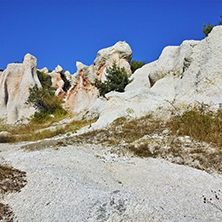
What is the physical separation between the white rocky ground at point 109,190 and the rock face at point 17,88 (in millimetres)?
23045

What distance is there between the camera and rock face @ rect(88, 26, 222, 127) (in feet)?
35.2

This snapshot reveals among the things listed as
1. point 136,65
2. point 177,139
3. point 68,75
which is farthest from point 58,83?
point 177,139

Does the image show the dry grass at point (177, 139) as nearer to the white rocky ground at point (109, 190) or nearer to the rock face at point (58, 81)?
the white rocky ground at point (109, 190)

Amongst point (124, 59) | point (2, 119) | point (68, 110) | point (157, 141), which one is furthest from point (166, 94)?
point (2, 119)

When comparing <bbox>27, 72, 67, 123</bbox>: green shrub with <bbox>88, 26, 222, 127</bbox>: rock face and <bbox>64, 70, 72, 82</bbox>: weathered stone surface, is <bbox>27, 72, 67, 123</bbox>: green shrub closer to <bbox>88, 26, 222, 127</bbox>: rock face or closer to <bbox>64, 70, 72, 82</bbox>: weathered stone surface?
<bbox>64, 70, 72, 82</bbox>: weathered stone surface

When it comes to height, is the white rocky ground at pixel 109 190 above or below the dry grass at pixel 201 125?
below

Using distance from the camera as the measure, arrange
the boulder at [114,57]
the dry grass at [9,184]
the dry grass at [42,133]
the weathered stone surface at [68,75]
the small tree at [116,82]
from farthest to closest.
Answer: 1. the weathered stone surface at [68,75]
2. the boulder at [114,57]
3. the small tree at [116,82]
4. the dry grass at [42,133]
5. the dry grass at [9,184]

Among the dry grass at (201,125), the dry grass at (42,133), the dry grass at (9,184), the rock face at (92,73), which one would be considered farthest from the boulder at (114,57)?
the dry grass at (9,184)

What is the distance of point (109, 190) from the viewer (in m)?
4.16

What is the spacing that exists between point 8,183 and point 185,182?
4.20m

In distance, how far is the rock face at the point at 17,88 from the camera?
2705 cm

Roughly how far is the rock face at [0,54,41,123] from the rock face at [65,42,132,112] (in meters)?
5.96

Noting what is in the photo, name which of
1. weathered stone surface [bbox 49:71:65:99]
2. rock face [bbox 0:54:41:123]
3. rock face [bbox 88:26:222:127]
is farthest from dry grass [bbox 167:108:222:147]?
weathered stone surface [bbox 49:71:65:99]

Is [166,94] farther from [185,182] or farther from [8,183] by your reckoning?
[8,183]
